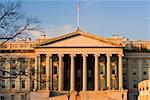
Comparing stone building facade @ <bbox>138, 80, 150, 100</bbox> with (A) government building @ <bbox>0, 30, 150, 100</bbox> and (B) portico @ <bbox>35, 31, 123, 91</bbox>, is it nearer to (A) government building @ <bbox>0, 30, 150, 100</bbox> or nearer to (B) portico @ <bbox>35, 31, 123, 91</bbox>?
(A) government building @ <bbox>0, 30, 150, 100</bbox>

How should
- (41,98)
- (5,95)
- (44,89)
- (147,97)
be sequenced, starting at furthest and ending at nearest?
(5,95) < (44,89) < (41,98) < (147,97)

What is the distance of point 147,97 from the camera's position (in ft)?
89.0

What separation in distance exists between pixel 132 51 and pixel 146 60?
354 cm

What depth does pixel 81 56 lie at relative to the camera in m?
105

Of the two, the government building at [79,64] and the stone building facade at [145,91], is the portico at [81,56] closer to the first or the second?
the government building at [79,64]

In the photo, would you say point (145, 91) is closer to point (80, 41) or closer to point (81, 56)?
point (80, 41)

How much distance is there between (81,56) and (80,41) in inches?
119

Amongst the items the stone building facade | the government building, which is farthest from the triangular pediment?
the stone building facade

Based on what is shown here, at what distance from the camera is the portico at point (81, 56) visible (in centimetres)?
10362

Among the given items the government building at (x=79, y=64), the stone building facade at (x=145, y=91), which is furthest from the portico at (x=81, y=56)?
the stone building facade at (x=145, y=91)

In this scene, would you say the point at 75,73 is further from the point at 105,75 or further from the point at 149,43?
the point at 149,43

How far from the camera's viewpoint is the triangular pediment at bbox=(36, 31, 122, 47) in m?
104

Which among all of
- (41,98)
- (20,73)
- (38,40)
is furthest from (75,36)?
(20,73)

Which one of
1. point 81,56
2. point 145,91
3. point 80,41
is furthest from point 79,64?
point 145,91
